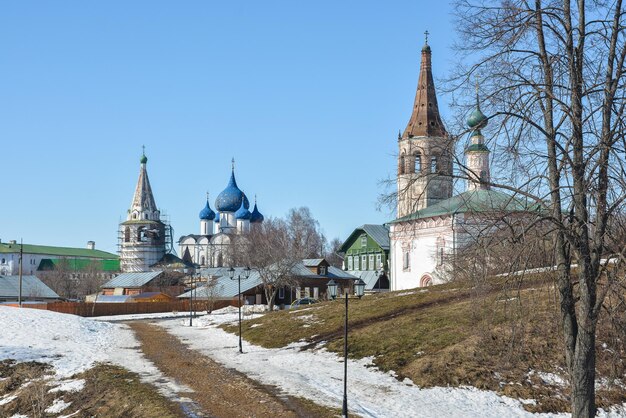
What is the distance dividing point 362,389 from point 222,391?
371 cm

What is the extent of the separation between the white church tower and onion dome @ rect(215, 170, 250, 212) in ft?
38.2

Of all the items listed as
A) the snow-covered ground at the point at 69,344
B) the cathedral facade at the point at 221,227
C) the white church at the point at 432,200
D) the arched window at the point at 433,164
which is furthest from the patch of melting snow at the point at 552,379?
the cathedral facade at the point at 221,227

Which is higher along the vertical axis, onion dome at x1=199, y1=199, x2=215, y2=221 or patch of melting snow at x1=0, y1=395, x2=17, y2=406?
onion dome at x1=199, y1=199, x2=215, y2=221

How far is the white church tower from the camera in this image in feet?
365

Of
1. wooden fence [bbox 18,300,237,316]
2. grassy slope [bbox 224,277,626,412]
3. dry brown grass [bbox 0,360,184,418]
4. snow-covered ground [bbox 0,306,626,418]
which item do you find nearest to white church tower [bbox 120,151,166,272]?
wooden fence [bbox 18,300,237,316]

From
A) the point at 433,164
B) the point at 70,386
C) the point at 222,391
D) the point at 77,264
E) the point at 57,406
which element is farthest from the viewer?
the point at 77,264

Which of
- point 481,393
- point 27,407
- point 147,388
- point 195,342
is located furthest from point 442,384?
point 195,342

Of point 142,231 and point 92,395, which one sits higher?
point 142,231

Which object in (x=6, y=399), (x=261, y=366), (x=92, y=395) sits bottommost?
(x=6, y=399)

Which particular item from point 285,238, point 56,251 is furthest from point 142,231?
point 56,251

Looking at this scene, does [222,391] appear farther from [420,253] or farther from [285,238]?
[285,238]

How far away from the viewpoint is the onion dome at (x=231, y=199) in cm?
11994

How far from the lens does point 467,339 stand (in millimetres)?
23359

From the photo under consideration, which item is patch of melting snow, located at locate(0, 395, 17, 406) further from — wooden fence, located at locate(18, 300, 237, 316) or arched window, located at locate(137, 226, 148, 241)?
arched window, located at locate(137, 226, 148, 241)
